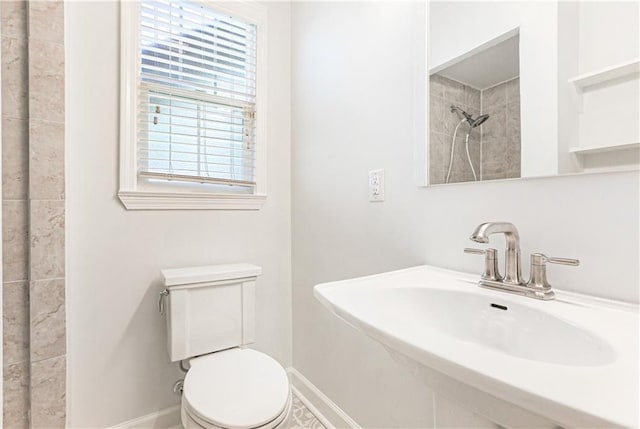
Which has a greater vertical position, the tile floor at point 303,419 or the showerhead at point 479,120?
the showerhead at point 479,120

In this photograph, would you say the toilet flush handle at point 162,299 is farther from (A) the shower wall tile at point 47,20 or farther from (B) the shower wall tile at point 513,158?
(B) the shower wall tile at point 513,158

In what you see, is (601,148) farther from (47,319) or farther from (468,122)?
(47,319)

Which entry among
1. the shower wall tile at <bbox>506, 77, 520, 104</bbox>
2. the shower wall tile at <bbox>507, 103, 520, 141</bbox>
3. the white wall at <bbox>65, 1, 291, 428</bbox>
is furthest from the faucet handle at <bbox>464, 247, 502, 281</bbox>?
the white wall at <bbox>65, 1, 291, 428</bbox>

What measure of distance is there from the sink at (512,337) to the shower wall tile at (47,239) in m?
1.12

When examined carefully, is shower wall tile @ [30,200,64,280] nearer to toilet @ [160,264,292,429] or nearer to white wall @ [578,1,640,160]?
toilet @ [160,264,292,429]

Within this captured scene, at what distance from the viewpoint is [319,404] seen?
162 centimetres

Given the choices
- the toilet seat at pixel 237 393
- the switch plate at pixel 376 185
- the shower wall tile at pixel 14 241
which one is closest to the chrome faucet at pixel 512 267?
the switch plate at pixel 376 185

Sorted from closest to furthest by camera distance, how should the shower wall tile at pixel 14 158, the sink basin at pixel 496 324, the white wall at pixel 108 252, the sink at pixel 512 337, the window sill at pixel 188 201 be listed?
the sink at pixel 512 337 < the sink basin at pixel 496 324 < the shower wall tile at pixel 14 158 < the white wall at pixel 108 252 < the window sill at pixel 188 201

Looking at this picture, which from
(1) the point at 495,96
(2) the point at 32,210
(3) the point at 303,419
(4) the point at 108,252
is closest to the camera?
(1) the point at 495,96

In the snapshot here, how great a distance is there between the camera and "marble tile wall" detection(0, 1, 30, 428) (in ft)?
4.00

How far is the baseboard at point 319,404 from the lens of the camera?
1.46 metres

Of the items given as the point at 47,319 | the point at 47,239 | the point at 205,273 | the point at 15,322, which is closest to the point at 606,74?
the point at 205,273

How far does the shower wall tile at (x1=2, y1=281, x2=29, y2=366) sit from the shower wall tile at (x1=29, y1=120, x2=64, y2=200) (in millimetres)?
371

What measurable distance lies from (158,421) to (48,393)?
0.50 meters
